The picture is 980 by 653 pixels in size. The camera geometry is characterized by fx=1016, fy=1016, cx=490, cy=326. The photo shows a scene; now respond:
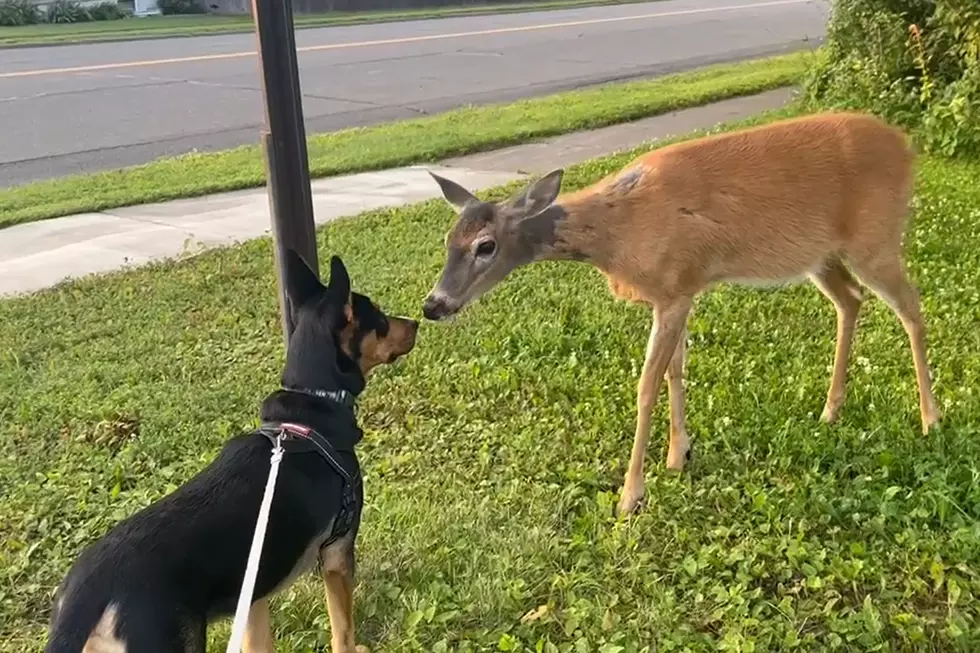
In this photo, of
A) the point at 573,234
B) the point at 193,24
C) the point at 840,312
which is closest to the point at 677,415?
the point at 573,234

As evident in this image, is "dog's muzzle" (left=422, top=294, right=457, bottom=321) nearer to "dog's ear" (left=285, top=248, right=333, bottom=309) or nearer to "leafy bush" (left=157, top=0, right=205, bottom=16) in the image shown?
"dog's ear" (left=285, top=248, right=333, bottom=309)

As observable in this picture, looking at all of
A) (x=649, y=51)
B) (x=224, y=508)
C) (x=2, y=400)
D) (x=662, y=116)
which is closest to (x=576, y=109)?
(x=662, y=116)

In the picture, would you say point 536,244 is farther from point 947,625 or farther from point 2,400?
point 2,400

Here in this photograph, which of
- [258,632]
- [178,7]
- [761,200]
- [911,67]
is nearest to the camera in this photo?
[258,632]

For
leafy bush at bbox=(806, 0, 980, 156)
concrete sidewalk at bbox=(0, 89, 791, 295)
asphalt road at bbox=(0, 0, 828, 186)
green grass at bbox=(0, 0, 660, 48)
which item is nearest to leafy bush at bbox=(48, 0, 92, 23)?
green grass at bbox=(0, 0, 660, 48)

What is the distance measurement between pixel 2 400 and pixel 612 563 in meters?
3.64

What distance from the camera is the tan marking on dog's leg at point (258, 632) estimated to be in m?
3.44

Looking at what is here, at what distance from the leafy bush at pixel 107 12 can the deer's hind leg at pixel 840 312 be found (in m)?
29.8

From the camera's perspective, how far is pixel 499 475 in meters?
4.58

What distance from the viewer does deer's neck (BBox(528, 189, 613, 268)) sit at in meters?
4.39

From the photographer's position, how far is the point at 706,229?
445cm

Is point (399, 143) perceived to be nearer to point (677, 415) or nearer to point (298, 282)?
point (677, 415)

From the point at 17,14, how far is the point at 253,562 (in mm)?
30638

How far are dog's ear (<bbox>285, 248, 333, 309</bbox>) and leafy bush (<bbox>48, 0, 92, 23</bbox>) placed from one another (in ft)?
95.0
